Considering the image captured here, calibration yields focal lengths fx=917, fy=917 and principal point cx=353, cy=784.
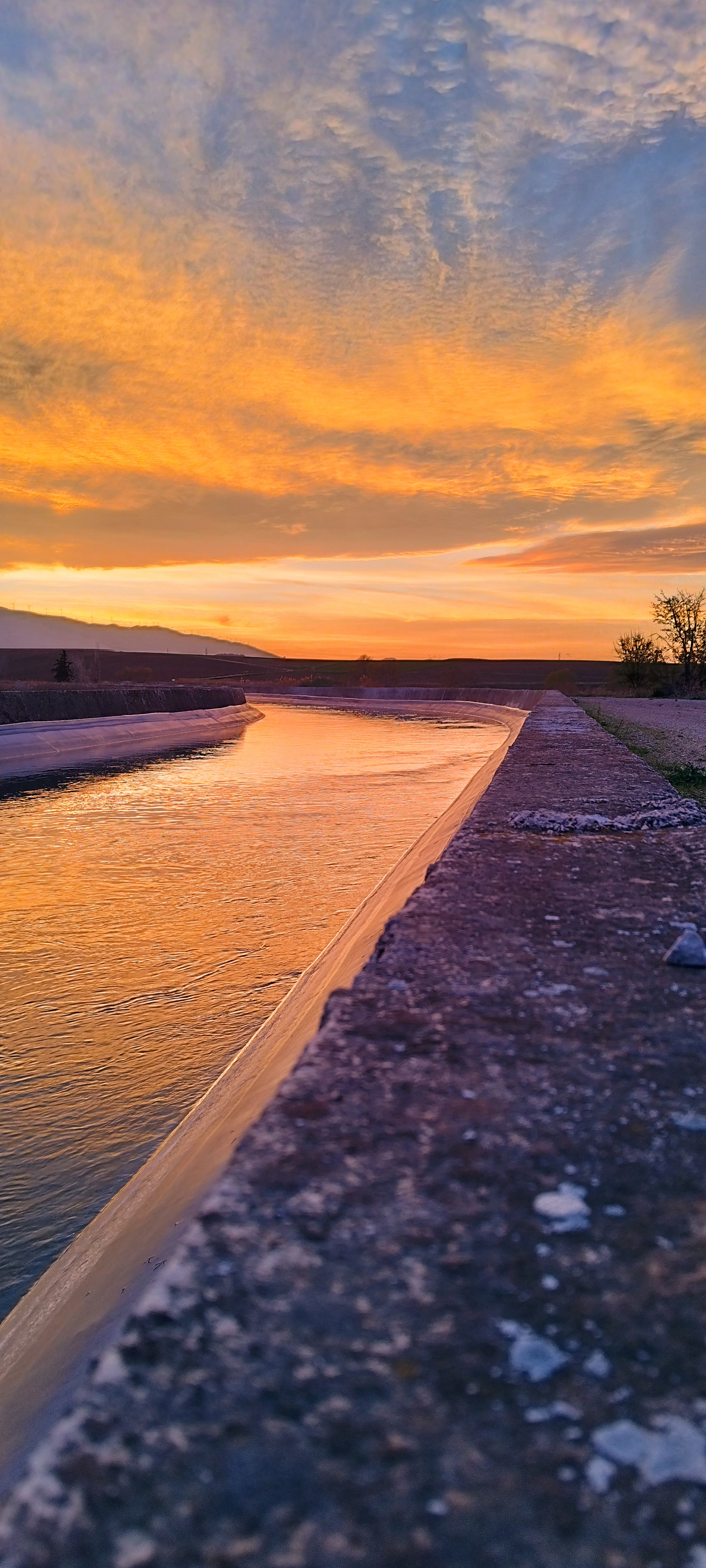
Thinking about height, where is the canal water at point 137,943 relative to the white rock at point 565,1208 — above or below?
below

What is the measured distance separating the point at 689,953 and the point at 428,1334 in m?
1.59

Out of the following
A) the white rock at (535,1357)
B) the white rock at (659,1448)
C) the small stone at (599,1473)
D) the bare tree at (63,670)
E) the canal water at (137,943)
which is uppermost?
the bare tree at (63,670)

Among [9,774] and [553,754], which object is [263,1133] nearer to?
[553,754]

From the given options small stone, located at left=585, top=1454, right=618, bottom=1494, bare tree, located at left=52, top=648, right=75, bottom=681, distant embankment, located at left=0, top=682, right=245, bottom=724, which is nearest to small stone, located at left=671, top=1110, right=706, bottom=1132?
small stone, located at left=585, top=1454, right=618, bottom=1494

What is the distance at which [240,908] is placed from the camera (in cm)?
656

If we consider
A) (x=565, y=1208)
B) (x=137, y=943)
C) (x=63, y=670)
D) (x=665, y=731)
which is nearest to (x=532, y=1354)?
(x=565, y=1208)

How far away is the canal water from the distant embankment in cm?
755

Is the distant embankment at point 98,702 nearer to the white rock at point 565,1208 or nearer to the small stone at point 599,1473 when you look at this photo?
the white rock at point 565,1208

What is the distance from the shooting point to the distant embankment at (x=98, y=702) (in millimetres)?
20703

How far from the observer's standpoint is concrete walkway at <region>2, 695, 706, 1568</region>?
2.86 ft

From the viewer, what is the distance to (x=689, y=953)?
8.05 feet

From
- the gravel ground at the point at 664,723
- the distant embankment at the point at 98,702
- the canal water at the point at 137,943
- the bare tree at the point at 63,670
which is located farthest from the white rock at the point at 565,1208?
the bare tree at the point at 63,670

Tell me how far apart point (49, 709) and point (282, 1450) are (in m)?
22.4

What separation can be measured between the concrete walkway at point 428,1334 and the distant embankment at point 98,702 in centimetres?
1952
